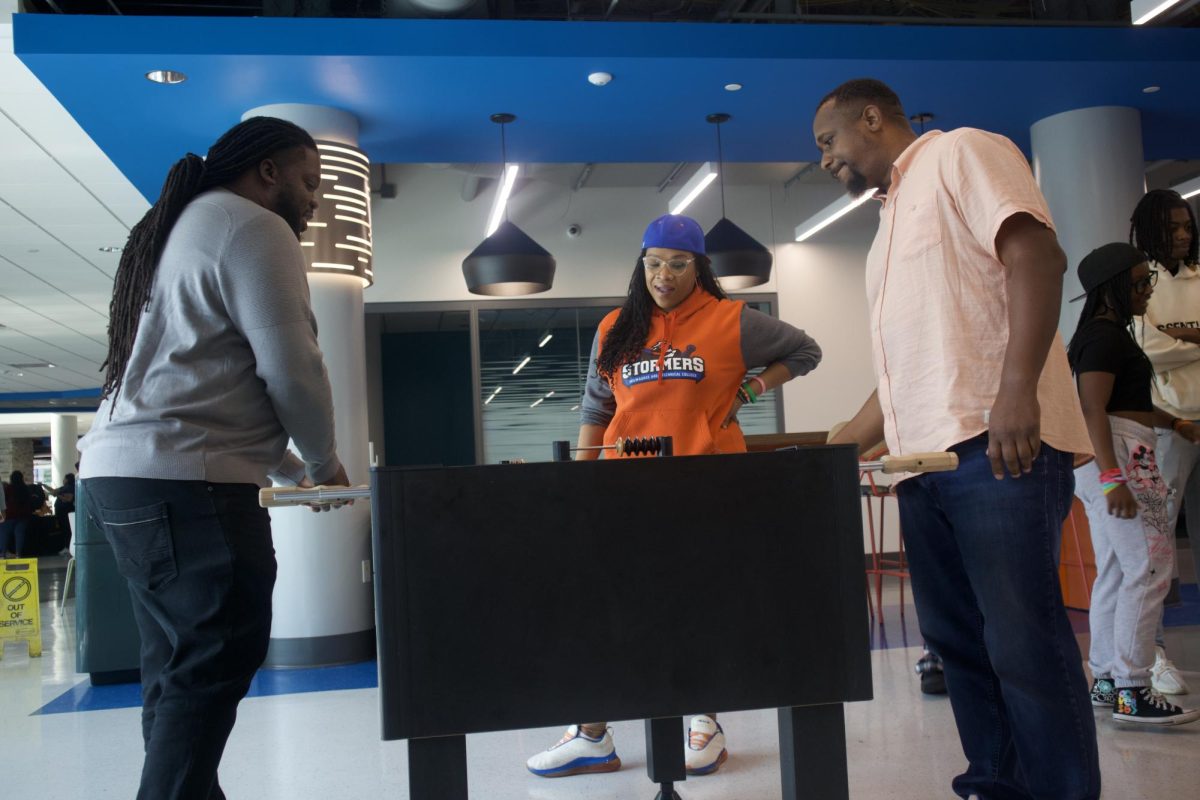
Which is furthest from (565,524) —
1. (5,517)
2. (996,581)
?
(5,517)

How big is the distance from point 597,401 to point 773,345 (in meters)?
0.52

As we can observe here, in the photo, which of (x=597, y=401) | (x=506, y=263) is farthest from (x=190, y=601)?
(x=506, y=263)

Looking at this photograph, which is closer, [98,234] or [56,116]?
[56,116]

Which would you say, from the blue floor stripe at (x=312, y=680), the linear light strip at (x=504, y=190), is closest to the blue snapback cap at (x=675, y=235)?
the blue floor stripe at (x=312, y=680)

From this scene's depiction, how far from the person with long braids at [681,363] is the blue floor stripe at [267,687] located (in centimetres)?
188

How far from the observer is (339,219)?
5105 millimetres

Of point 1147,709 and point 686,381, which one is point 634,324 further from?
point 1147,709

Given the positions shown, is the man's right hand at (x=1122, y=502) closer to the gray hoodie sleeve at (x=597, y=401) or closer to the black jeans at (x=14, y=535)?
the gray hoodie sleeve at (x=597, y=401)

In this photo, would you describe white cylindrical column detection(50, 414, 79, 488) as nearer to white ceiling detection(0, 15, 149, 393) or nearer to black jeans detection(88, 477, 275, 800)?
white ceiling detection(0, 15, 149, 393)

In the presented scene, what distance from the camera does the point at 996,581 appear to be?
1705mm

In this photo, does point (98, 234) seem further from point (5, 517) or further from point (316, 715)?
point (316, 715)

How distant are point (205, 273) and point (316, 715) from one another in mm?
2496

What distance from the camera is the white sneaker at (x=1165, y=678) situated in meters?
3.30

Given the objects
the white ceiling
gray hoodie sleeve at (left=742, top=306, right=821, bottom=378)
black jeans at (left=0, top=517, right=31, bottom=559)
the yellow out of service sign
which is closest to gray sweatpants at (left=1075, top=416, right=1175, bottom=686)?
gray hoodie sleeve at (left=742, top=306, right=821, bottom=378)
